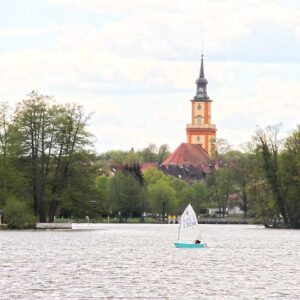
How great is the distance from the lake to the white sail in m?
1.37

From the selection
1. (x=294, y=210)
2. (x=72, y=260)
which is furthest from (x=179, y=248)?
(x=294, y=210)

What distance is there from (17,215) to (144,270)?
59.6m

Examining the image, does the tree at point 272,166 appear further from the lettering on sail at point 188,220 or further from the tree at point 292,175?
the lettering on sail at point 188,220

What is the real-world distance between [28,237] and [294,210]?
50505 millimetres

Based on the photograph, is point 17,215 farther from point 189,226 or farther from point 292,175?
point 292,175

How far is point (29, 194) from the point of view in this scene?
135 metres

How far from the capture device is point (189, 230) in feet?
311

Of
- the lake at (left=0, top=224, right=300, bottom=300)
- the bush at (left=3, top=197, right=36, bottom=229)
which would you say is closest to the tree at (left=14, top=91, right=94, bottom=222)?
the bush at (left=3, top=197, right=36, bottom=229)

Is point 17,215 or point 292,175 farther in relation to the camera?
point 292,175

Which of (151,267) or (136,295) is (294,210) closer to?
(151,267)

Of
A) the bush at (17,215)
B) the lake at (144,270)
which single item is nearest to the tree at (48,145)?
the bush at (17,215)

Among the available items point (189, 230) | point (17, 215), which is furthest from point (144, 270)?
point (17, 215)

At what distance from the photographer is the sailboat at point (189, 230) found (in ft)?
306

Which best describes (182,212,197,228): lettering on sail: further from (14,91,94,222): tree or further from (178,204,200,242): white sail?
(14,91,94,222): tree
